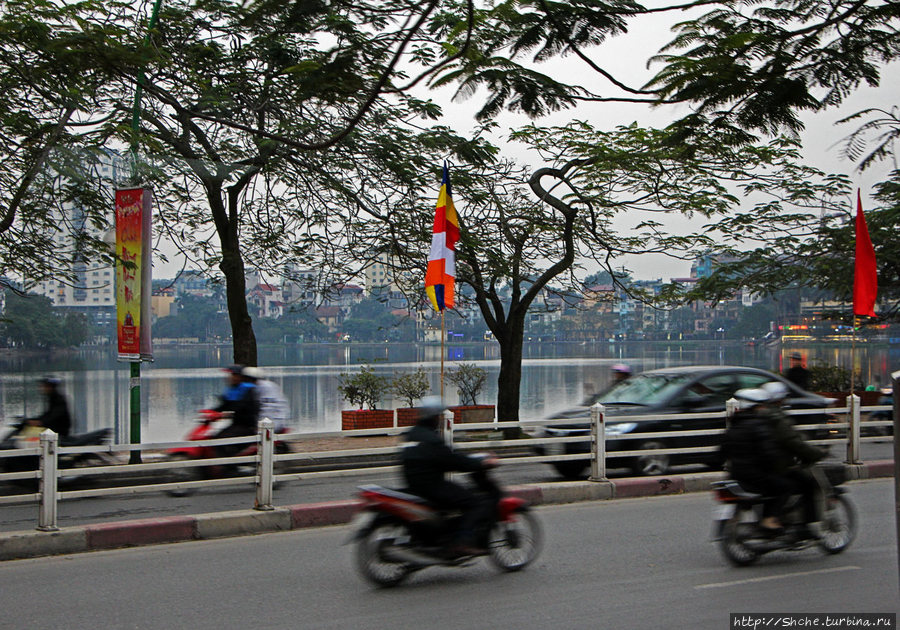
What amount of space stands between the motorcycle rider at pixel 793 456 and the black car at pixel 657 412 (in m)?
3.95

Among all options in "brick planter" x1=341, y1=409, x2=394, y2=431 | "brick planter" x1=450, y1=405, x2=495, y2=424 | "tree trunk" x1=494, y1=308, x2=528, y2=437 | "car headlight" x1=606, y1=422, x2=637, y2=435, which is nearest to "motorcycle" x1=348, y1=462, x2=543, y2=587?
"car headlight" x1=606, y1=422, x2=637, y2=435

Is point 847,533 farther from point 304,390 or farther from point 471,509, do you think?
point 304,390

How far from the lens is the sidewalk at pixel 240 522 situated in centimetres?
745

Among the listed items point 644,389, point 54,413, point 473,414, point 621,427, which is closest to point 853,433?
point 644,389

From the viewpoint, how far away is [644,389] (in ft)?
39.6

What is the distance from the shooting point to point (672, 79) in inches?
179

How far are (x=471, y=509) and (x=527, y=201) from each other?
45.9ft

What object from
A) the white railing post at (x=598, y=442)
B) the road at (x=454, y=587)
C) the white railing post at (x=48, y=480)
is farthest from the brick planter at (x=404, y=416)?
the white railing post at (x=48, y=480)

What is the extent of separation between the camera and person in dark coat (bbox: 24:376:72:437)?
37.1ft

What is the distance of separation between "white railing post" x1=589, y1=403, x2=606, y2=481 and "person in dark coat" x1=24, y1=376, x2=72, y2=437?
6825 mm

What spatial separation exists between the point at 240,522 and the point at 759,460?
15.5 ft

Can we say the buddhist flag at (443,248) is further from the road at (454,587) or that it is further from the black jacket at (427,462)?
the black jacket at (427,462)

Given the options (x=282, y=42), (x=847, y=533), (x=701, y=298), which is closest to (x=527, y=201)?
(x=701, y=298)

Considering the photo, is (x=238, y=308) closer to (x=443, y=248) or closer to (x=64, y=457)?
(x=443, y=248)
